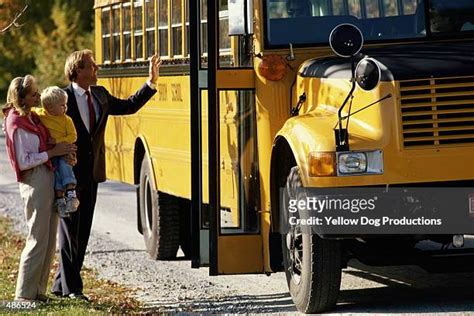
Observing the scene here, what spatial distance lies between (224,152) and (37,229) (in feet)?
4.43

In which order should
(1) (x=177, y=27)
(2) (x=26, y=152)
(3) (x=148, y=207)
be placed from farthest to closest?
(3) (x=148, y=207), (1) (x=177, y=27), (2) (x=26, y=152)

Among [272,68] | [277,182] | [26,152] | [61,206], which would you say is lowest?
[61,206]

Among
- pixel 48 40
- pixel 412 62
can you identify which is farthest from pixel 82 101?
pixel 48 40

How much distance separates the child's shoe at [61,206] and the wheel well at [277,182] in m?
1.32

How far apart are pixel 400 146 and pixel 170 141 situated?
13.3ft

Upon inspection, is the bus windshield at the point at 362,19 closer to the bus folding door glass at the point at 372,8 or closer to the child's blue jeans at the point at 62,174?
the bus folding door glass at the point at 372,8

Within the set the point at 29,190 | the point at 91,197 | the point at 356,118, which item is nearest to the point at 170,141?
the point at 91,197

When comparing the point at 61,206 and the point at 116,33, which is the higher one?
the point at 116,33

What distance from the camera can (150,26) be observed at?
12836 mm

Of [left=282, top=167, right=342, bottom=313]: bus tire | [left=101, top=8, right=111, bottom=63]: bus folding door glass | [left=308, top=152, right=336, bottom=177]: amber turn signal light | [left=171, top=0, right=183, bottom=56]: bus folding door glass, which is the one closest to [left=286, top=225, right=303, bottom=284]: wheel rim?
[left=282, top=167, right=342, bottom=313]: bus tire

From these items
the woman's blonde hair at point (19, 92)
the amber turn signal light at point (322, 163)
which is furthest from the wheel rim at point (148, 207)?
the amber turn signal light at point (322, 163)

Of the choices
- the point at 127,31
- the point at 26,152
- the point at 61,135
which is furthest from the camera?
the point at 127,31

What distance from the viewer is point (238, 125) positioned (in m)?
9.84

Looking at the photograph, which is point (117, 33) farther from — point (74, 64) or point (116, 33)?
point (74, 64)
